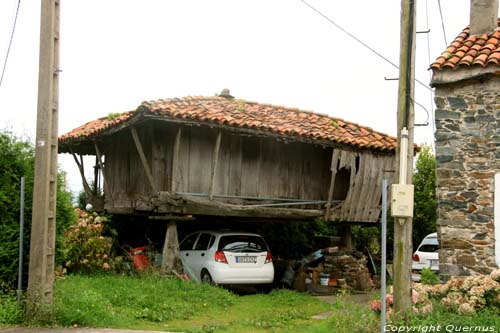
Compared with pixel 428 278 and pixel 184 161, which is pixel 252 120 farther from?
pixel 428 278

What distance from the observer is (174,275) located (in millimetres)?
14188

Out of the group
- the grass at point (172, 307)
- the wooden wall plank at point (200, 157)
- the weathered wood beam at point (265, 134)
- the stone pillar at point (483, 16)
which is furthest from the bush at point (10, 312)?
the stone pillar at point (483, 16)

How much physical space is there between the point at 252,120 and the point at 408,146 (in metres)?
7.67

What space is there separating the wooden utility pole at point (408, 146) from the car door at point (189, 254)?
7781mm

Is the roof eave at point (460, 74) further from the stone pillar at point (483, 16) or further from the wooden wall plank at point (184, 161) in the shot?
the wooden wall plank at point (184, 161)

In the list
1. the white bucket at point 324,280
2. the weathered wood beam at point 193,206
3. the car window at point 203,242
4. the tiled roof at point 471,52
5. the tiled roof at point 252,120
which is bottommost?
the white bucket at point 324,280

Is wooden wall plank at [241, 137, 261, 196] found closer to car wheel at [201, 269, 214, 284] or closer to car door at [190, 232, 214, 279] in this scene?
car door at [190, 232, 214, 279]

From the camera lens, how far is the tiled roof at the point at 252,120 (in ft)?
44.8

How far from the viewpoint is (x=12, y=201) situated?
998cm

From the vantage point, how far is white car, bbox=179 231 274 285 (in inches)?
558

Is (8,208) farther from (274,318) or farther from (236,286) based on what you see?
(236,286)

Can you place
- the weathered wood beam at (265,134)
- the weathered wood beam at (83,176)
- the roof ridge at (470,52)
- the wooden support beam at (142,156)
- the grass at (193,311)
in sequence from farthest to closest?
the weathered wood beam at (83,176) < the wooden support beam at (142,156) < the weathered wood beam at (265,134) < the roof ridge at (470,52) < the grass at (193,311)

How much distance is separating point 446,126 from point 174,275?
23.2 feet

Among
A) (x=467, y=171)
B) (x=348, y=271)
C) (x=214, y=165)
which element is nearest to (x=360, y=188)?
(x=348, y=271)
